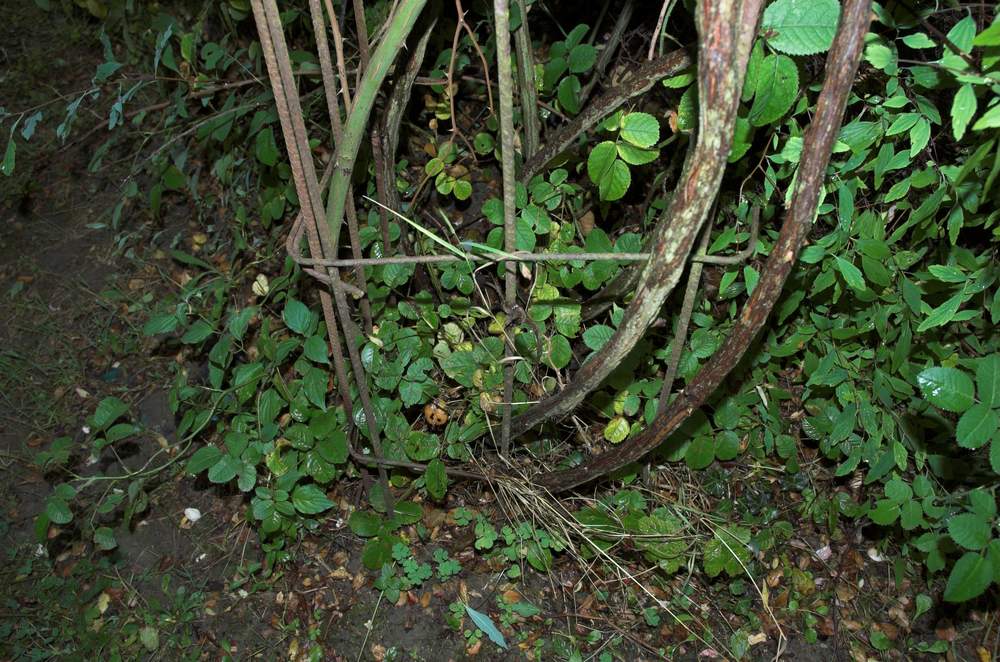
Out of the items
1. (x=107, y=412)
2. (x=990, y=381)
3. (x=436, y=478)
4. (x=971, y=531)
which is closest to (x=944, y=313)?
(x=990, y=381)

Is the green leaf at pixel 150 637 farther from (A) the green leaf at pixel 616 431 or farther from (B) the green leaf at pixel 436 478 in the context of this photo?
(A) the green leaf at pixel 616 431

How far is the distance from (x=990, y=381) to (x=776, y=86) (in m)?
0.74

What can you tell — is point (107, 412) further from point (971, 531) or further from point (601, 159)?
point (971, 531)

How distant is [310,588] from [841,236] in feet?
5.35

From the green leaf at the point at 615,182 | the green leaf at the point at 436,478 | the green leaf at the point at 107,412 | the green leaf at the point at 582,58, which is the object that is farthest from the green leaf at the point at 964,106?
the green leaf at the point at 107,412

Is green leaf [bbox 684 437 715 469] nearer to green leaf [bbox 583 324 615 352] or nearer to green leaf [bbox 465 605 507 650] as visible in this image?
green leaf [bbox 583 324 615 352]

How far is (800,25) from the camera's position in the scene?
1.27m

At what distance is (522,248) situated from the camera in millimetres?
1756

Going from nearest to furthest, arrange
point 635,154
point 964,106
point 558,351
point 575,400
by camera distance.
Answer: point 964,106 < point 635,154 < point 575,400 < point 558,351

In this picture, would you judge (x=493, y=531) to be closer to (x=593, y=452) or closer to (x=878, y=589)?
(x=593, y=452)

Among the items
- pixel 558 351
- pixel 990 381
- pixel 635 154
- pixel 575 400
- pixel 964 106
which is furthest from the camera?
pixel 558 351

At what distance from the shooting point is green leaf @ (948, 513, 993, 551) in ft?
4.97

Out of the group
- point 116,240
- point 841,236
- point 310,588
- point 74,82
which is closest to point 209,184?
point 116,240

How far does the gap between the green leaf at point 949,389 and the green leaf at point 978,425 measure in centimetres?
2
